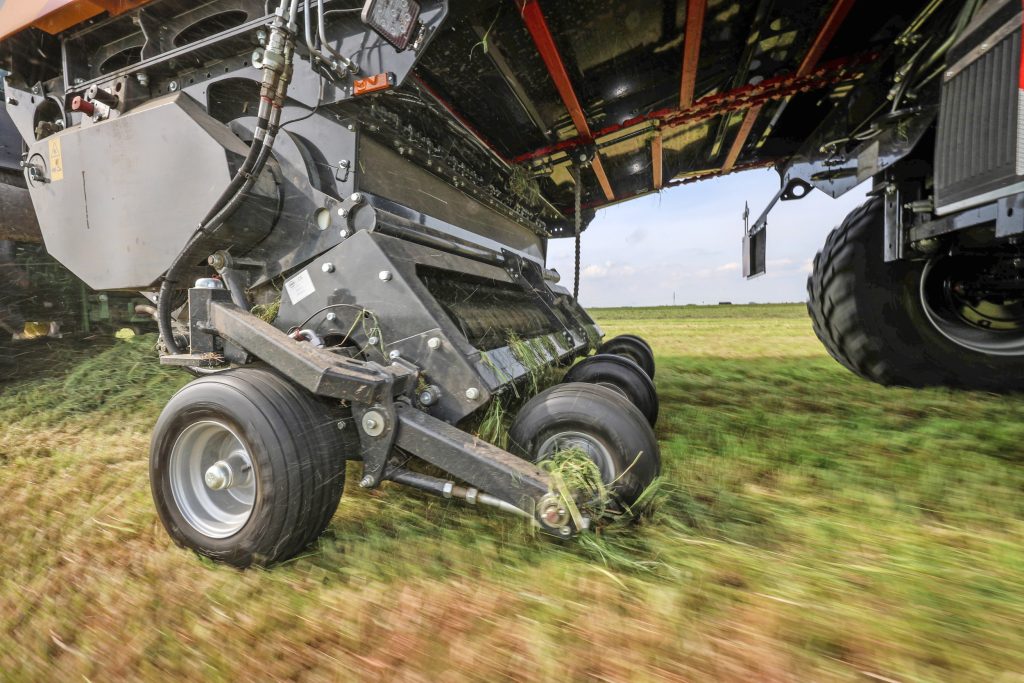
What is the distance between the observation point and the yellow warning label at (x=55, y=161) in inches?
78.6

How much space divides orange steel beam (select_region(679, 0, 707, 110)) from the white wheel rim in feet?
8.09

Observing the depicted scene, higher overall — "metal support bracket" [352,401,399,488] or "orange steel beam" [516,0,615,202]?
"orange steel beam" [516,0,615,202]

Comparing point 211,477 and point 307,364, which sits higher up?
point 307,364

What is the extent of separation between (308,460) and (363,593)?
35cm

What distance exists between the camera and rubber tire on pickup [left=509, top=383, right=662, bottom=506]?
1.28 m

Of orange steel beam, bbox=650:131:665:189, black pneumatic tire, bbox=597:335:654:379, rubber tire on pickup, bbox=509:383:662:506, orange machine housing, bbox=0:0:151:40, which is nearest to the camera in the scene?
rubber tire on pickup, bbox=509:383:662:506

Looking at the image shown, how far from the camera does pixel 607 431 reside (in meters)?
1.29

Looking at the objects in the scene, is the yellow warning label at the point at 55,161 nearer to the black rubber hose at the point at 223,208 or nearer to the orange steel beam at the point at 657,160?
the black rubber hose at the point at 223,208

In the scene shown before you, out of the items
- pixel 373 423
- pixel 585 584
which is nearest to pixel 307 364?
pixel 373 423

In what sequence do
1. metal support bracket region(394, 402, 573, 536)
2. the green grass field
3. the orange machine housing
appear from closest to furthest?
the green grass field, metal support bracket region(394, 402, 573, 536), the orange machine housing

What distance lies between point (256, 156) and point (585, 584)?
5.40 feet

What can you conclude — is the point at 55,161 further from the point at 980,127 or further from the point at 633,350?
the point at 980,127

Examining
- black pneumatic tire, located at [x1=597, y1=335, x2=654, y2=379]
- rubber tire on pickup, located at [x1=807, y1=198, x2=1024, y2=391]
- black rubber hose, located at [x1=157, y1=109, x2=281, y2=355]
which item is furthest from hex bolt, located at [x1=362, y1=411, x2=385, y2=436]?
rubber tire on pickup, located at [x1=807, y1=198, x2=1024, y2=391]

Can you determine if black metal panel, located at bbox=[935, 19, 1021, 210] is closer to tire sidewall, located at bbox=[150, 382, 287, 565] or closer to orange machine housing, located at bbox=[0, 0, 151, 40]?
tire sidewall, located at bbox=[150, 382, 287, 565]
